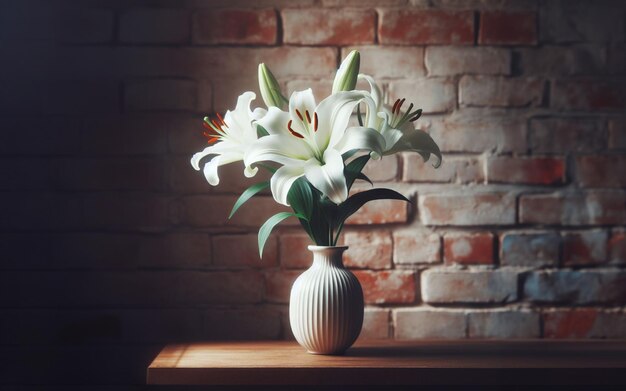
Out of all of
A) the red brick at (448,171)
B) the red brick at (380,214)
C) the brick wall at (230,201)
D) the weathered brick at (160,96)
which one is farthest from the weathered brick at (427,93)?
the weathered brick at (160,96)

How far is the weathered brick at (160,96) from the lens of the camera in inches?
60.4

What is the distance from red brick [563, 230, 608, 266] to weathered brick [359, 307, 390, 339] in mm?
417

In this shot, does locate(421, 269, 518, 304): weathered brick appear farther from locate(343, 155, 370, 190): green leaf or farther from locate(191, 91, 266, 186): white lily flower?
locate(191, 91, 266, 186): white lily flower

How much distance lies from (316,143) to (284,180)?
9 centimetres

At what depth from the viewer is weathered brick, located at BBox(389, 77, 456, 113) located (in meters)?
1.54

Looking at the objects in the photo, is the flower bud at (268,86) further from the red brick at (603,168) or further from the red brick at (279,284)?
the red brick at (603,168)

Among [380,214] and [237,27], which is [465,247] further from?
[237,27]

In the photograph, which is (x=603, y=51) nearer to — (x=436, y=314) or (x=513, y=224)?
(x=513, y=224)

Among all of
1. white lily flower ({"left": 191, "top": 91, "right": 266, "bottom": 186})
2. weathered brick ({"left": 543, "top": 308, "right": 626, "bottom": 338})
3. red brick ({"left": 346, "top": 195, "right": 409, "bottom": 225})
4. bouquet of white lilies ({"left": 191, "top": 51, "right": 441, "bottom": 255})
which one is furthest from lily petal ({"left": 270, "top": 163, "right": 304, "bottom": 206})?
weathered brick ({"left": 543, "top": 308, "right": 626, "bottom": 338})

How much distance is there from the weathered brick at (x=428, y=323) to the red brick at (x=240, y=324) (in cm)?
27

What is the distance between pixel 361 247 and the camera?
153cm

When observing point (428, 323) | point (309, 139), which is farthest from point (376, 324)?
point (309, 139)

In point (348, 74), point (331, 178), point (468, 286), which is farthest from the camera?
point (468, 286)

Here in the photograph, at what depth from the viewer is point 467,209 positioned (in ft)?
5.02
